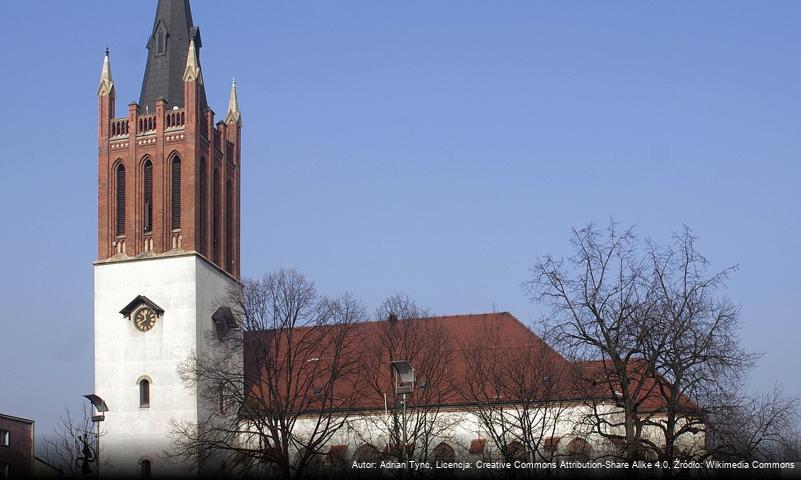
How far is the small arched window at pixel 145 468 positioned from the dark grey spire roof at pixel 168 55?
16525mm

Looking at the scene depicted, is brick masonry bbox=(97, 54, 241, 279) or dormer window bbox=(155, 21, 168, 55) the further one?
dormer window bbox=(155, 21, 168, 55)

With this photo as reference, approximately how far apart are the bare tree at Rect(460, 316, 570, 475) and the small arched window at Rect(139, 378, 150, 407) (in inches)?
548

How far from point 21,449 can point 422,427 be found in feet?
112

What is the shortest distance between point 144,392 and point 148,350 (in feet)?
6.10

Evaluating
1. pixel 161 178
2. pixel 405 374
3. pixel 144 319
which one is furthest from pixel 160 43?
pixel 405 374

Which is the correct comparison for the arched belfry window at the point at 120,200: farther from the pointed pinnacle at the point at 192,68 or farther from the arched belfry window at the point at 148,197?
the pointed pinnacle at the point at 192,68

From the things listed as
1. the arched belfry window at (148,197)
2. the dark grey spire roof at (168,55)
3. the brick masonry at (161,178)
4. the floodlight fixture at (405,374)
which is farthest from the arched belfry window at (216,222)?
the floodlight fixture at (405,374)

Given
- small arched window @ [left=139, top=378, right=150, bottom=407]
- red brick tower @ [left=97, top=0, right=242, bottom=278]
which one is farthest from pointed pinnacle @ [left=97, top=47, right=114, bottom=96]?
small arched window @ [left=139, top=378, right=150, bottom=407]

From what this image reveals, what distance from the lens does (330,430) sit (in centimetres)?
4747

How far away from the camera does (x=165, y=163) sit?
5312cm

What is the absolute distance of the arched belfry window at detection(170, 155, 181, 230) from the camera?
5262cm

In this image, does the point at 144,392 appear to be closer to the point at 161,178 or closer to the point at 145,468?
the point at 145,468

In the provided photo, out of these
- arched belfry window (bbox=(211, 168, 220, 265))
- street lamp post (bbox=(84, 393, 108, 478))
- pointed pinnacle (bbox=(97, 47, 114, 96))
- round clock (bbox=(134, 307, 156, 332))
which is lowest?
street lamp post (bbox=(84, 393, 108, 478))

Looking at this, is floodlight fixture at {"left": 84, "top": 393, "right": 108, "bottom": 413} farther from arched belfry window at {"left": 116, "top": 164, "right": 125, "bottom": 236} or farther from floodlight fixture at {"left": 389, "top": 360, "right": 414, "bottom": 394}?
floodlight fixture at {"left": 389, "top": 360, "right": 414, "bottom": 394}
